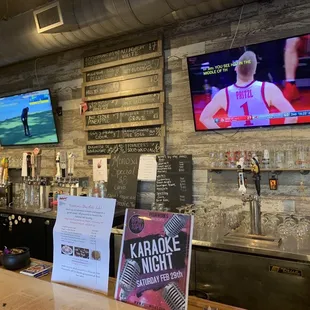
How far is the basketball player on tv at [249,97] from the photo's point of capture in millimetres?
2701

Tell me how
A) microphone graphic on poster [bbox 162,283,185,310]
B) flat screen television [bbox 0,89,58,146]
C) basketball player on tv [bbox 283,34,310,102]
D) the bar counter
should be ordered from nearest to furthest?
microphone graphic on poster [bbox 162,283,185,310] < the bar counter < basketball player on tv [bbox 283,34,310,102] < flat screen television [bbox 0,89,58,146]

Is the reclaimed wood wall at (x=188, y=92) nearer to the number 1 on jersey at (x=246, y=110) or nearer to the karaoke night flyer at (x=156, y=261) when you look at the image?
the number 1 on jersey at (x=246, y=110)

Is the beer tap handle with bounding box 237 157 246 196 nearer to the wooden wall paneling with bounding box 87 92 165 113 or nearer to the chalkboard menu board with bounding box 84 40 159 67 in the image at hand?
the wooden wall paneling with bounding box 87 92 165 113

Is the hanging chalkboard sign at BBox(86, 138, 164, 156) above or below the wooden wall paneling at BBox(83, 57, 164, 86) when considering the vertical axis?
below

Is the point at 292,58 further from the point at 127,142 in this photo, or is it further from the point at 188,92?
the point at 127,142

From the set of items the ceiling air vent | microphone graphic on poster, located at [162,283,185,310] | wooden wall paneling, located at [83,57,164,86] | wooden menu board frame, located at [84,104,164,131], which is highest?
the ceiling air vent

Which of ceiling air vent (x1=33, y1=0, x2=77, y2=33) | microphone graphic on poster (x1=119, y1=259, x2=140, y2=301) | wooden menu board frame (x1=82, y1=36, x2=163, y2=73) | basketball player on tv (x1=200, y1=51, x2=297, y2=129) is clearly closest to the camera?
microphone graphic on poster (x1=119, y1=259, x2=140, y2=301)

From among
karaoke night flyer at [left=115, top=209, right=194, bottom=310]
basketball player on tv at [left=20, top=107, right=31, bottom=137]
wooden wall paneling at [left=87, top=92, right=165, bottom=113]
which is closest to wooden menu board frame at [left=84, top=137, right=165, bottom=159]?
wooden wall paneling at [left=87, top=92, right=165, bottom=113]

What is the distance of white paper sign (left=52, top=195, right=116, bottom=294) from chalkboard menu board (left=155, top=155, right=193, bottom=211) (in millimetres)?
1902

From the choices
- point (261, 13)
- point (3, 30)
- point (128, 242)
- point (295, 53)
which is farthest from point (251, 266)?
point (3, 30)

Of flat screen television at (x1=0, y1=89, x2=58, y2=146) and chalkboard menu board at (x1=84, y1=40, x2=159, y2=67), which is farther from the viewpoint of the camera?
flat screen television at (x1=0, y1=89, x2=58, y2=146)

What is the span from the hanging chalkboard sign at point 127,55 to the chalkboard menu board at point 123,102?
1.30ft

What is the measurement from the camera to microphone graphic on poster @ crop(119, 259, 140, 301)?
1.24 metres

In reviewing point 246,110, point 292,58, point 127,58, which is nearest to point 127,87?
point 127,58
